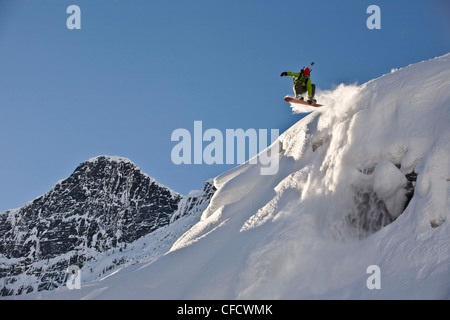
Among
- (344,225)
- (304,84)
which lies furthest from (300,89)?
(344,225)

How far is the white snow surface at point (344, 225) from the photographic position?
12680 millimetres

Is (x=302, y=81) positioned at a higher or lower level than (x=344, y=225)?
higher

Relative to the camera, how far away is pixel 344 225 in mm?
15188

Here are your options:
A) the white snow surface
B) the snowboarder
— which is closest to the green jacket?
the snowboarder

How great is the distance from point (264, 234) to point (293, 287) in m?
2.88

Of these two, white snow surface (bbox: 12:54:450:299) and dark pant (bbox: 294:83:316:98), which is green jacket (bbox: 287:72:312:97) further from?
white snow surface (bbox: 12:54:450:299)

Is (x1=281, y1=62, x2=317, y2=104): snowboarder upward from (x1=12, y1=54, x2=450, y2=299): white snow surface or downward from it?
upward

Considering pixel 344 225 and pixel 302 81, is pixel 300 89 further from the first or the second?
pixel 344 225

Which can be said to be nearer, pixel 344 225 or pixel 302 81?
pixel 344 225

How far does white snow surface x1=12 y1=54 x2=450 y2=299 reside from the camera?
41.6ft

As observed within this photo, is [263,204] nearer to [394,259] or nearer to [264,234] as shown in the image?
[264,234]
